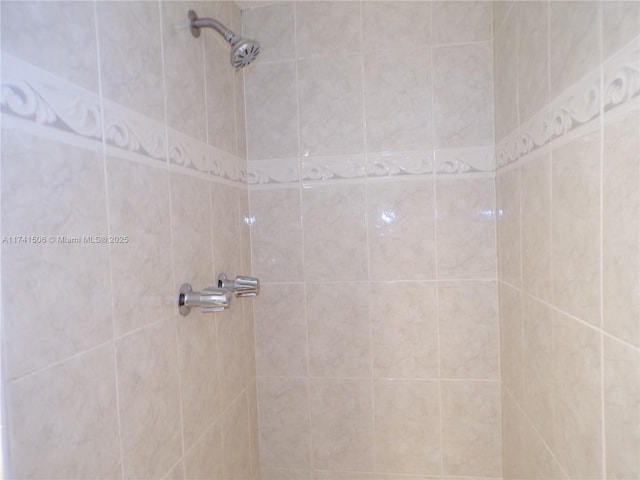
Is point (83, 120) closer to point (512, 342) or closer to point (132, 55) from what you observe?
point (132, 55)

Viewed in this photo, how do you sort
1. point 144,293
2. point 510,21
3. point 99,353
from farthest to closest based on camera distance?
point 510,21
point 144,293
point 99,353

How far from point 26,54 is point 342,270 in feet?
3.29

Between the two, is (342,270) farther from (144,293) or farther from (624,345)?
(624,345)

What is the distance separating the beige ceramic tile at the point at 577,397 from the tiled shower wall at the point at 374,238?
434 mm

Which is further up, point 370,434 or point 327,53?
point 327,53

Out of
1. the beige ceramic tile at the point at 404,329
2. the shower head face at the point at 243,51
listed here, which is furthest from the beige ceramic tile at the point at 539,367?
the shower head face at the point at 243,51

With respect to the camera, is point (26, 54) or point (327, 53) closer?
point (26, 54)

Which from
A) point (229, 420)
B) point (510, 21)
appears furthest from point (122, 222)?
point (510, 21)

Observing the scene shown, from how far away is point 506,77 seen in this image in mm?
1055

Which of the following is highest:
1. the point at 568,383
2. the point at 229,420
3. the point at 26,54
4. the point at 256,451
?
the point at 26,54

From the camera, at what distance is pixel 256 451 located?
1.30 metres

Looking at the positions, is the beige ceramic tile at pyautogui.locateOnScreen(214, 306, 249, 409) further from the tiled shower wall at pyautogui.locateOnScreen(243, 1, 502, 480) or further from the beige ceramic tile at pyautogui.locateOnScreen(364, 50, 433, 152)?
the beige ceramic tile at pyautogui.locateOnScreen(364, 50, 433, 152)

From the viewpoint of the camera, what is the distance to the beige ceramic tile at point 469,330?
47.4 inches

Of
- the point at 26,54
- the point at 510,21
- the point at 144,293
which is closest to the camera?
the point at 26,54
